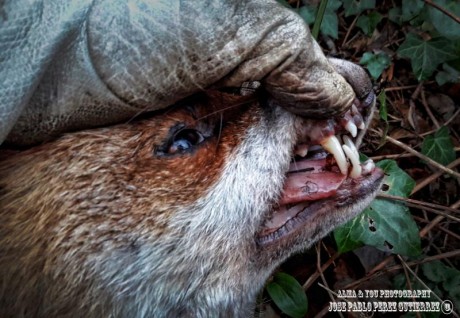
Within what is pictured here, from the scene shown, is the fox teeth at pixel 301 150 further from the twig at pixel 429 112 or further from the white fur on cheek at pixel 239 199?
the twig at pixel 429 112

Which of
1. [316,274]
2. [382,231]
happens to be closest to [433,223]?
[382,231]

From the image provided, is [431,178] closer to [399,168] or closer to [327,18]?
[399,168]

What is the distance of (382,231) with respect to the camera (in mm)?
2635

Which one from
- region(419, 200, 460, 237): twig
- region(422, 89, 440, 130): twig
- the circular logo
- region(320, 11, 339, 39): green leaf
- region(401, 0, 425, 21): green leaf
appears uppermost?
region(320, 11, 339, 39): green leaf

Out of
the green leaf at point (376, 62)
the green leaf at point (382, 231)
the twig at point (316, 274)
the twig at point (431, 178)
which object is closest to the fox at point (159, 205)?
the green leaf at point (382, 231)

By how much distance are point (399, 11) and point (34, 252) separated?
241 cm

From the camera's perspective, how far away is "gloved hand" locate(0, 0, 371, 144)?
4.87 ft

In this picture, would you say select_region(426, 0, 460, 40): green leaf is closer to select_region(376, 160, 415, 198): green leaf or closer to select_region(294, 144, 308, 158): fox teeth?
select_region(376, 160, 415, 198): green leaf

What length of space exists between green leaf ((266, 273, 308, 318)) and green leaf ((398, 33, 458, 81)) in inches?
45.3

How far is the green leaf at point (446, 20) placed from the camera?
2.93 meters

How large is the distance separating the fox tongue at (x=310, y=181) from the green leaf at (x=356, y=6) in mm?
1595

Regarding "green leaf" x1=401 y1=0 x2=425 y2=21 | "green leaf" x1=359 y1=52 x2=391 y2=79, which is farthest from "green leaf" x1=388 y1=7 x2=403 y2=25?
"green leaf" x1=359 y1=52 x2=391 y2=79

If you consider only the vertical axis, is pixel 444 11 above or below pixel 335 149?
below

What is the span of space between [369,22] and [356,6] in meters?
0.13
